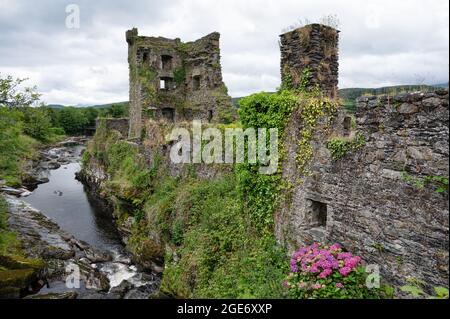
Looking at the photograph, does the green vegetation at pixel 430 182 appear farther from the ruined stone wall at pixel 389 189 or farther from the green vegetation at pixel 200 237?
the green vegetation at pixel 200 237

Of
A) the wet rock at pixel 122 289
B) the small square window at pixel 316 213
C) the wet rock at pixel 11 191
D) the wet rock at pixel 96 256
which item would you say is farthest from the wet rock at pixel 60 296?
the wet rock at pixel 11 191

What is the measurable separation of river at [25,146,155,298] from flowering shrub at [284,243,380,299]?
8123mm

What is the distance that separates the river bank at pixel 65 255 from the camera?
47.3 ft

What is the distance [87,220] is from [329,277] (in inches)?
785

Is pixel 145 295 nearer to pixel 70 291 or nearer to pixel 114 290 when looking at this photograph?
pixel 114 290

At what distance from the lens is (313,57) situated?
31.5 ft

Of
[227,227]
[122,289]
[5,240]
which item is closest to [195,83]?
[5,240]

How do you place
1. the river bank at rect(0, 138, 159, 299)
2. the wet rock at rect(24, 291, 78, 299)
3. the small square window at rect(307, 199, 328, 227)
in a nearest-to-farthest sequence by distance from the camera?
1. the small square window at rect(307, 199, 328, 227)
2. the wet rock at rect(24, 291, 78, 299)
3. the river bank at rect(0, 138, 159, 299)

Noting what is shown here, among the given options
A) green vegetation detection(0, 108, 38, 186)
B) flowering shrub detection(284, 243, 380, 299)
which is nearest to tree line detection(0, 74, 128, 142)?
green vegetation detection(0, 108, 38, 186)

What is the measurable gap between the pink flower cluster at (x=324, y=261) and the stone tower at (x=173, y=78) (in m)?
18.0

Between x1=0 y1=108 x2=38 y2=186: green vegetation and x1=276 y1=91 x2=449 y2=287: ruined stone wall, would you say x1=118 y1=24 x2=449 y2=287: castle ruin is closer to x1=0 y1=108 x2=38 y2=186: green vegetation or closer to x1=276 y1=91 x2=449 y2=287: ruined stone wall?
x1=276 y1=91 x2=449 y2=287: ruined stone wall

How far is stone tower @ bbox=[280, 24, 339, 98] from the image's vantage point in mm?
9586

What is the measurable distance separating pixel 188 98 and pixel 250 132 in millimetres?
18457
